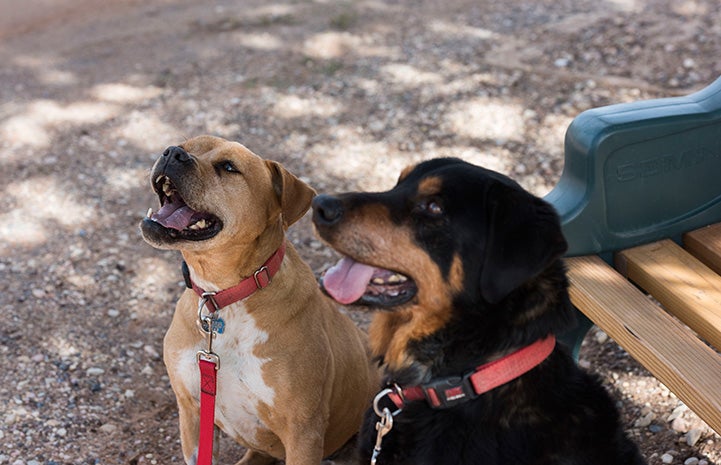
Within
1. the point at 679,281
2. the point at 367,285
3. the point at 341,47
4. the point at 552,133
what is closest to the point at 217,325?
the point at 367,285

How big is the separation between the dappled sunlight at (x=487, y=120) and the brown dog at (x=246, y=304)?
330cm

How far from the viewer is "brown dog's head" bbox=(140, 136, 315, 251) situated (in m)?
3.53

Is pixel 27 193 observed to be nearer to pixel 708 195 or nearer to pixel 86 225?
pixel 86 225

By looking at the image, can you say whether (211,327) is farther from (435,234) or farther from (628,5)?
(628,5)

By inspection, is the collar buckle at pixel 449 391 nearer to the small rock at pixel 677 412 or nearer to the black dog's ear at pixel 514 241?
the black dog's ear at pixel 514 241

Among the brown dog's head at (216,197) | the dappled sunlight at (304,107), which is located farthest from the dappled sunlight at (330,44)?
the brown dog's head at (216,197)

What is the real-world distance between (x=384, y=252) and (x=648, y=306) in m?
1.24

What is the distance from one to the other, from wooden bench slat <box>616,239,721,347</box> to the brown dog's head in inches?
59.6

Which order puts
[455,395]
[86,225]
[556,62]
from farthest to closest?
[556,62] < [86,225] < [455,395]

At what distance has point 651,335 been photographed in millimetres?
3381

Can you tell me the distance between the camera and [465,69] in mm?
7688

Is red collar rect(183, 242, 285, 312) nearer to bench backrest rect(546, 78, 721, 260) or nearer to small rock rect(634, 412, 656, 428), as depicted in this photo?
bench backrest rect(546, 78, 721, 260)

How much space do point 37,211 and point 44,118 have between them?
1505 mm

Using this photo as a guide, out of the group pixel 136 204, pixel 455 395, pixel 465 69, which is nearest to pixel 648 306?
pixel 455 395
